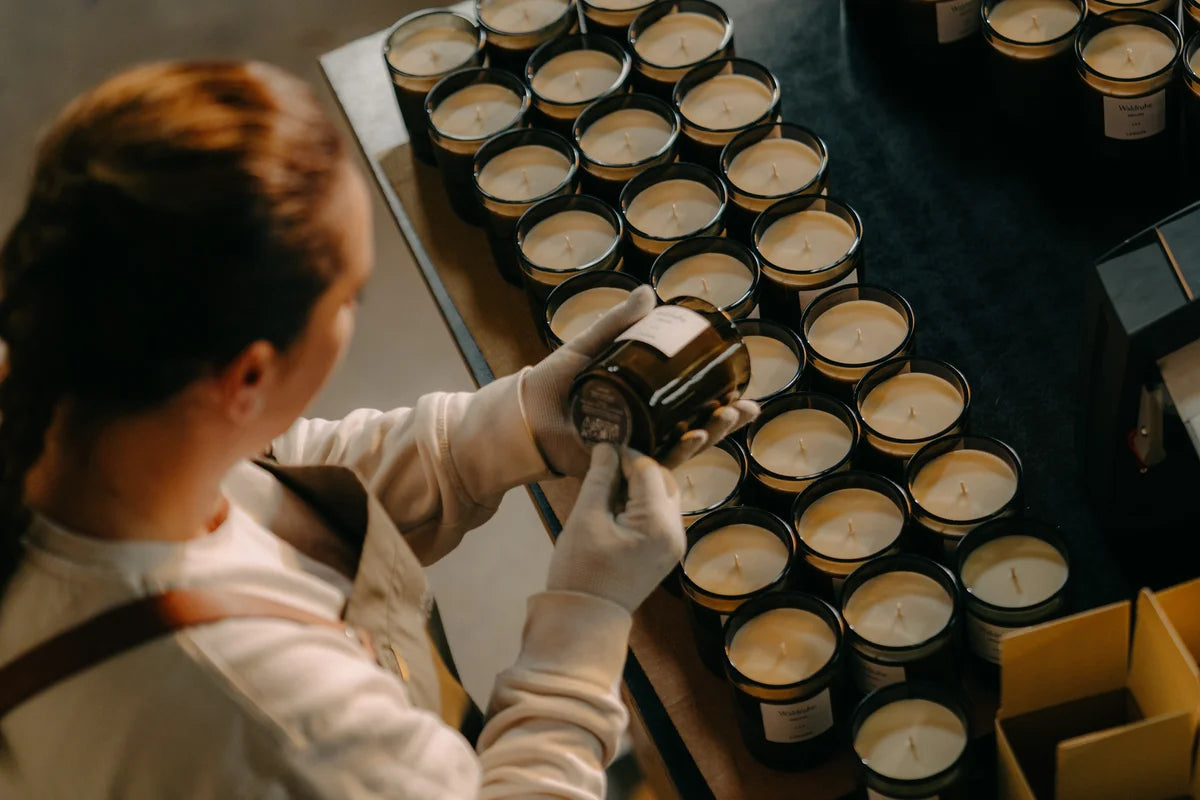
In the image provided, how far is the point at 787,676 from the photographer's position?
53.2 inches

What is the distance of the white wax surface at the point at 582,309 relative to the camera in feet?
5.52

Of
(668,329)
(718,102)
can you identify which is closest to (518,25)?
(718,102)

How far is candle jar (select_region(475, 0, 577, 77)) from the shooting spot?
202 centimetres

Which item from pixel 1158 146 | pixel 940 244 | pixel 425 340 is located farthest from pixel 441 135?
pixel 425 340

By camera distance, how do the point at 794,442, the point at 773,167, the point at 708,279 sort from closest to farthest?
the point at 794,442 < the point at 708,279 < the point at 773,167

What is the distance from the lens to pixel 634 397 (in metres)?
1.23

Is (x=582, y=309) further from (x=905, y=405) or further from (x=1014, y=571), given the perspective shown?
(x=1014, y=571)

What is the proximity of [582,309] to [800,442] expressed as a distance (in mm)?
333

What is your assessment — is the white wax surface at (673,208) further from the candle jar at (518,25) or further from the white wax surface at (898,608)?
the white wax surface at (898,608)

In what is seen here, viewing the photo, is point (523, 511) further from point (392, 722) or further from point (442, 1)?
point (392, 722)

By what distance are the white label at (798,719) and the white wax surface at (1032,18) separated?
3.08 feet

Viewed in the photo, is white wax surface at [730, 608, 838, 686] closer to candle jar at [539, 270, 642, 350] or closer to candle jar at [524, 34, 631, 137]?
candle jar at [539, 270, 642, 350]

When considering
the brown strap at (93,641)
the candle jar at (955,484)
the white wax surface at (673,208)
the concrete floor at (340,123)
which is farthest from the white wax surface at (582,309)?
the concrete floor at (340,123)

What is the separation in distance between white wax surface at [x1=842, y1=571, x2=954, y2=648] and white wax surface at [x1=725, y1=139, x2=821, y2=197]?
23.4 inches
